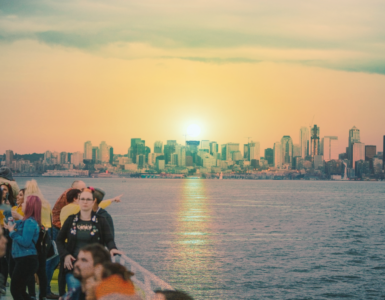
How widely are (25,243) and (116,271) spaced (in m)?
3.53

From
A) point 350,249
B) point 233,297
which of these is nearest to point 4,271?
point 233,297

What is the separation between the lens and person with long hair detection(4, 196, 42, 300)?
262 inches

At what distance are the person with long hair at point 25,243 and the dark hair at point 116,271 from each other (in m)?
3.29

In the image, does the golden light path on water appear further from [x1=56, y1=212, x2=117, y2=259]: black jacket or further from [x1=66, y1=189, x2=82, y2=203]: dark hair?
[x1=56, y1=212, x2=117, y2=259]: black jacket

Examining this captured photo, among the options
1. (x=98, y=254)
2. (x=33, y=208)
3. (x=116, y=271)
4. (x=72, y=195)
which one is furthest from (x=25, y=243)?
(x=116, y=271)

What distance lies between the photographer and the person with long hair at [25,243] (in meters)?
6.66

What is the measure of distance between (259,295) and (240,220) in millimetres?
35021

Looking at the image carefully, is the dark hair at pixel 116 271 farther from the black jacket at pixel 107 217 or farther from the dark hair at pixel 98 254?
the black jacket at pixel 107 217

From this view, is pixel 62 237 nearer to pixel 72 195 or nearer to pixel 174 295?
pixel 72 195

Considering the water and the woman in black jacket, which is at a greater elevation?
the woman in black jacket

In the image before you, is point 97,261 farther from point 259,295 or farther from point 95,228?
point 259,295

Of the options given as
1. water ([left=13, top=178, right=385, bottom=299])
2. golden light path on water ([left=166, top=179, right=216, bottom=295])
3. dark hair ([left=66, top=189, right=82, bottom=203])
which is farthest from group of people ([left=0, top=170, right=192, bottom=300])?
golden light path on water ([left=166, top=179, right=216, bottom=295])

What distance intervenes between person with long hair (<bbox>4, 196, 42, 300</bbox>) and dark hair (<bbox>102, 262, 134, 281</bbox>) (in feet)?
10.8

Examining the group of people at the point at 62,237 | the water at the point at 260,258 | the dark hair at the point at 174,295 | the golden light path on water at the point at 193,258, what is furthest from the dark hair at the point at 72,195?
the golden light path on water at the point at 193,258
